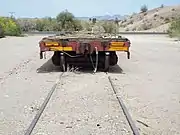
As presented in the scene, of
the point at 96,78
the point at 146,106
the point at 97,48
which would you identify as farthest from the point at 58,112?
the point at 97,48

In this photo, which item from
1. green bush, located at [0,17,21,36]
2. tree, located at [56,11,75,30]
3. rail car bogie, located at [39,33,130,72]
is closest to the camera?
rail car bogie, located at [39,33,130,72]

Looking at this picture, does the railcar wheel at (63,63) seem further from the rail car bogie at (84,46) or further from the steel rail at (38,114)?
the steel rail at (38,114)

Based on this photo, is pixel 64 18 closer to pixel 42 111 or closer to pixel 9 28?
pixel 9 28

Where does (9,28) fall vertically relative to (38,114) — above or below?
below

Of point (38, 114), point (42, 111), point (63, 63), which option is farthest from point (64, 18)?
point (38, 114)

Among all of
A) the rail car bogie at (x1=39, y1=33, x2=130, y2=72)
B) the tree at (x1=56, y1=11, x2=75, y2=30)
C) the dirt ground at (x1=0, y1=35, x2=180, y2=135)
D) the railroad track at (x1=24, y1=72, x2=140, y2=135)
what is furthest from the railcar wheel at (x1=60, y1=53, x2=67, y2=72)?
the tree at (x1=56, y1=11, x2=75, y2=30)

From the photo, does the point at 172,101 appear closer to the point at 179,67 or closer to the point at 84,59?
the point at 84,59

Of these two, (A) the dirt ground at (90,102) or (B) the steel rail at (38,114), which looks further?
(A) the dirt ground at (90,102)

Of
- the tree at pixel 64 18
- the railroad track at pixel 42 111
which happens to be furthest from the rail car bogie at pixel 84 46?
the tree at pixel 64 18

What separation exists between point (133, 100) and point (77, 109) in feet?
6.52

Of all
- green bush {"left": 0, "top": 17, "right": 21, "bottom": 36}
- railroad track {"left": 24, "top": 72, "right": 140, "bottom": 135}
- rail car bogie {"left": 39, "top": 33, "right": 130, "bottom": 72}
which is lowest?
green bush {"left": 0, "top": 17, "right": 21, "bottom": 36}

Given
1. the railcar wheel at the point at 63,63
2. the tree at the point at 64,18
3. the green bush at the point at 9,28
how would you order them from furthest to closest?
the tree at the point at 64,18 < the green bush at the point at 9,28 < the railcar wheel at the point at 63,63

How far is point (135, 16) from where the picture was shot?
16488cm

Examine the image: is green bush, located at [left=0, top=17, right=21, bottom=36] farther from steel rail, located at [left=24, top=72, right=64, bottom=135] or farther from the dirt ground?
steel rail, located at [left=24, top=72, right=64, bottom=135]
